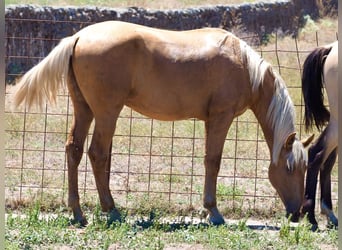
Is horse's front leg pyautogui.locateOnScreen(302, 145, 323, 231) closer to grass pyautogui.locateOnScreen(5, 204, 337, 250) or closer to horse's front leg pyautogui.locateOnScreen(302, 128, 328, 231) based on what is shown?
horse's front leg pyautogui.locateOnScreen(302, 128, 328, 231)

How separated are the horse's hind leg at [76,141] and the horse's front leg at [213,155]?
3.74 ft

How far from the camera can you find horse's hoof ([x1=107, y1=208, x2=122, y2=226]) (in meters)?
6.20

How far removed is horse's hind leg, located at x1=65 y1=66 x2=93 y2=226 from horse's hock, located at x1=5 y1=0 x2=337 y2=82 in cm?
537

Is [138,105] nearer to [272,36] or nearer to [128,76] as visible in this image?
[128,76]

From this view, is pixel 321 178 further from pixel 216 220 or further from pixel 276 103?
pixel 216 220

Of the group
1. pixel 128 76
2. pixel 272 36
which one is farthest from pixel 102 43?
pixel 272 36

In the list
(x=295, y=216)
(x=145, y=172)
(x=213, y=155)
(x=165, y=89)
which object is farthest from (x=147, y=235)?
(x=145, y=172)

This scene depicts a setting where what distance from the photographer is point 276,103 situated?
6754 mm

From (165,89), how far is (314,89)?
1.63 meters

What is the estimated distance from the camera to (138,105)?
6566 mm

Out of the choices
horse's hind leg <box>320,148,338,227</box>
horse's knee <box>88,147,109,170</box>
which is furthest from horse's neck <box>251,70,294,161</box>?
horse's knee <box>88,147,109,170</box>

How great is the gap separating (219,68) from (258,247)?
5.98ft

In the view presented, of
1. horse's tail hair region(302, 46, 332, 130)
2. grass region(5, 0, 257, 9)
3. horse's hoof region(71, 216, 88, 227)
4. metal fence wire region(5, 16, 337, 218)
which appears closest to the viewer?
horse's hoof region(71, 216, 88, 227)

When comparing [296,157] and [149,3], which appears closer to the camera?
[296,157]
